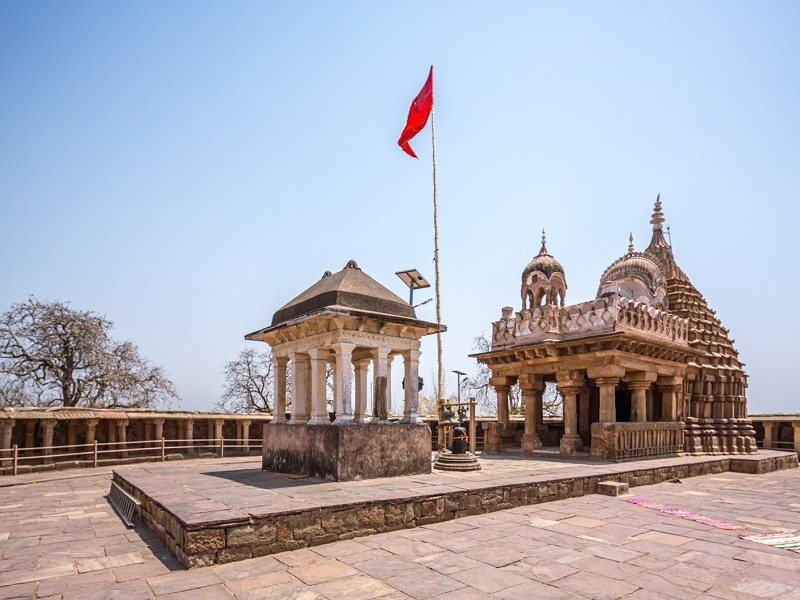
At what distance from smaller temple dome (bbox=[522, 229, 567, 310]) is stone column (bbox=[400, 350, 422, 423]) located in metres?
7.59

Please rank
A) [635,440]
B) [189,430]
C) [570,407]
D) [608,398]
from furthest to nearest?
[189,430] → [570,407] → [608,398] → [635,440]

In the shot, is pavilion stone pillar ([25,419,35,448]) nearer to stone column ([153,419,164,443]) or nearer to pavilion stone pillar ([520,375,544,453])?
stone column ([153,419,164,443])

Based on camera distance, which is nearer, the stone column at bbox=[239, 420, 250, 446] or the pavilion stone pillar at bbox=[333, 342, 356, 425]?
the pavilion stone pillar at bbox=[333, 342, 356, 425]

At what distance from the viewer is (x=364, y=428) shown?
8.47 meters

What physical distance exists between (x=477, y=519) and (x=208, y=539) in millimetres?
3509

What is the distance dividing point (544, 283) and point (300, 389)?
886 centimetres

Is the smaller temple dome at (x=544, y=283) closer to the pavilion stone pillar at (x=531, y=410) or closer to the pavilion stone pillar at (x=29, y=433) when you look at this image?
the pavilion stone pillar at (x=531, y=410)

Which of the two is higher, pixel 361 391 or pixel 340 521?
pixel 361 391

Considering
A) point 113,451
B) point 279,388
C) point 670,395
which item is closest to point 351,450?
point 279,388

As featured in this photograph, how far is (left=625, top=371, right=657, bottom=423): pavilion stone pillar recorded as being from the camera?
13828 mm

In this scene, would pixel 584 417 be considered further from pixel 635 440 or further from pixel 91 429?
pixel 91 429

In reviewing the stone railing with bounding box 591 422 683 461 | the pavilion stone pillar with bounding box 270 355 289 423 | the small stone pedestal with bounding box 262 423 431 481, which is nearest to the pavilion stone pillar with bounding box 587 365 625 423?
the stone railing with bounding box 591 422 683 461

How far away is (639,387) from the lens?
1392cm

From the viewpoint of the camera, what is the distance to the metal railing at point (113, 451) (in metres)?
13.3
